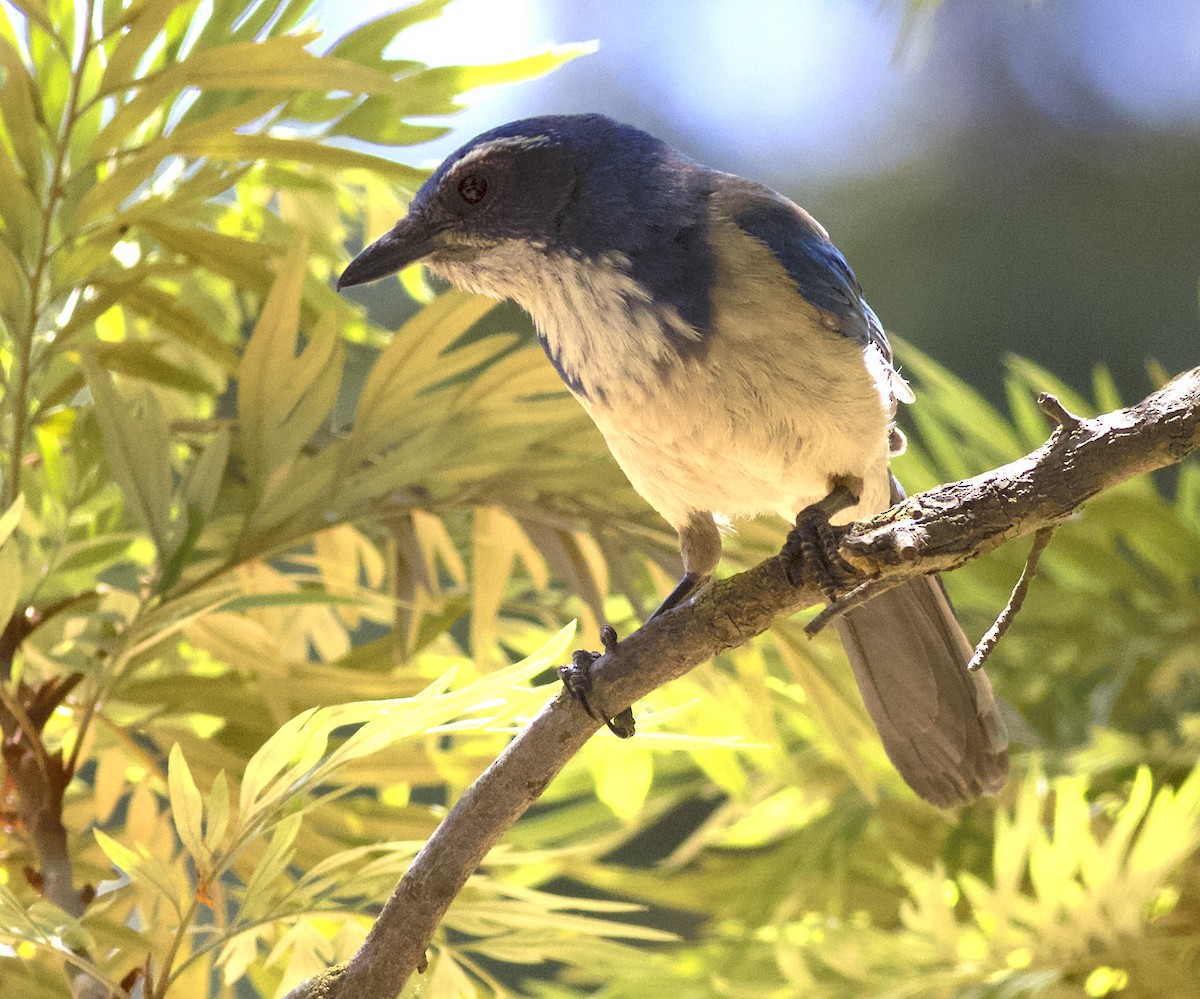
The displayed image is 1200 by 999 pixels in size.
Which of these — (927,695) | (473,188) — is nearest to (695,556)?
(927,695)

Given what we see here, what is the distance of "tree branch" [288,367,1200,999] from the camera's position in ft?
1.77

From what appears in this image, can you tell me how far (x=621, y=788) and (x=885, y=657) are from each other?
24 centimetres

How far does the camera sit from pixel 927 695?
0.87 metres

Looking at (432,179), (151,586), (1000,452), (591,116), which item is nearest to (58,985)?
(151,586)

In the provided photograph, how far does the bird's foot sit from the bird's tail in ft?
0.55

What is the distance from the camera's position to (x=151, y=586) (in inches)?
31.5

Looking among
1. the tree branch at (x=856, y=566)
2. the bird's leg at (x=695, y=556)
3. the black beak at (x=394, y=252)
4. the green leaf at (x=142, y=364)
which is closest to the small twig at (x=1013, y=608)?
the tree branch at (x=856, y=566)

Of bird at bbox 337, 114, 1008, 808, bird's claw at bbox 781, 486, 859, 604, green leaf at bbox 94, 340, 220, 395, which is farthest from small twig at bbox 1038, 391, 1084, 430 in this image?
green leaf at bbox 94, 340, 220, 395

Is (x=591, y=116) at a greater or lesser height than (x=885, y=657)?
greater

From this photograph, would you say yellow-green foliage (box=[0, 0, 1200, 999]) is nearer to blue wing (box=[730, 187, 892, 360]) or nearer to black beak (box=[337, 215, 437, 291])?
black beak (box=[337, 215, 437, 291])

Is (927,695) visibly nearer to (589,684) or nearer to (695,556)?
(695,556)

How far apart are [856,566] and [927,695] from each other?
12.9 inches

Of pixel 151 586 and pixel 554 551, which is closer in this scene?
pixel 151 586

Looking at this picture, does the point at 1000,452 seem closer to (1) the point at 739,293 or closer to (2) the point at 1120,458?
(1) the point at 739,293
